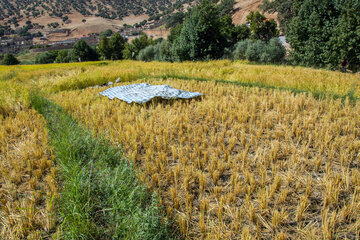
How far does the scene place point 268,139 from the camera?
3.63m

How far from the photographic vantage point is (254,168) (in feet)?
9.30

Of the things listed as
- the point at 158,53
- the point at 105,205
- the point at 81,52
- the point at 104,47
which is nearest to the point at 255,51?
the point at 158,53

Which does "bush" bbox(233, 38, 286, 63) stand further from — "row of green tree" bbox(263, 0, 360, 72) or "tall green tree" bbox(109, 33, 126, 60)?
"tall green tree" bbox(109, 33, 126, 60)

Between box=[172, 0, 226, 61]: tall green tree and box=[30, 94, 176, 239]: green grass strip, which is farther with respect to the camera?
box=[172, 0, 226, 61]: tall green tree

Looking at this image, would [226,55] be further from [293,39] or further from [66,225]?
[66,225]

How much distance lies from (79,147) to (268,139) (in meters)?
3.26

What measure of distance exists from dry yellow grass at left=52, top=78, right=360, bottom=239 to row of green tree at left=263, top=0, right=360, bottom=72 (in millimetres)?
15112

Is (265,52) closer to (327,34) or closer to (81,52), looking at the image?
(327,34)

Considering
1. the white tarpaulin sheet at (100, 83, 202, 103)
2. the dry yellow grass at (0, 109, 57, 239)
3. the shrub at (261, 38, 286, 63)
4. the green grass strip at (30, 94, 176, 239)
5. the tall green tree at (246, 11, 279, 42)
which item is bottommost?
the dry yellow grass at (0, 109, 57, 239)

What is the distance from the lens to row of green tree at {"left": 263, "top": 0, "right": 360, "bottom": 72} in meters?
15.0

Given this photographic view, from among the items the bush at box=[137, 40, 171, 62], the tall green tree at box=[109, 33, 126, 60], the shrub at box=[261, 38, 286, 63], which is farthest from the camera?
the tall green tree at box=[109, 33, 126, 60]

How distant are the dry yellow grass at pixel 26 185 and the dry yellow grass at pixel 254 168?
3.45 feet

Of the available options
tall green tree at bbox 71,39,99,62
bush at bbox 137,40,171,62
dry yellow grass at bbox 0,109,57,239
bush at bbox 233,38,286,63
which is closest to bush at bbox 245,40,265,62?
bush at bbox 233,38,286,63

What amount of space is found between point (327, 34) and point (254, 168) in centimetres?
2095
